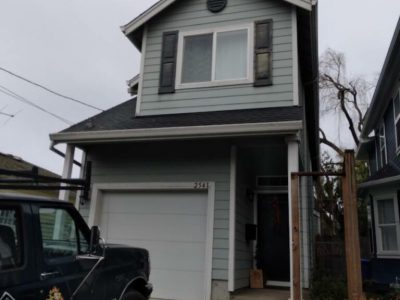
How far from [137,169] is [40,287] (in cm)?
490

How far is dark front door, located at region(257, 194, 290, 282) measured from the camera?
8441 mm

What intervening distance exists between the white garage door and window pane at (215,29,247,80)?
2.51 meters

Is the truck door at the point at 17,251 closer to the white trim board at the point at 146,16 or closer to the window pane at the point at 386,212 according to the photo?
the white trim board at the point at 146,16

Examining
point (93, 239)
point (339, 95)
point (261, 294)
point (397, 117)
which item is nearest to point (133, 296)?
point (93, 239)

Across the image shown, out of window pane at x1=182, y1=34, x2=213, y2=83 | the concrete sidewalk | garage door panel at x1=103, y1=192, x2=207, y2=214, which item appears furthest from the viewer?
window pane at x1=182, y1=34, x2=213, y2=83

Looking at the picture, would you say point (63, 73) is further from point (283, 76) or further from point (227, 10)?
point (283, 76)

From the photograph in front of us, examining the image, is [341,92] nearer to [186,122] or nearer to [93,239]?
[186,122]

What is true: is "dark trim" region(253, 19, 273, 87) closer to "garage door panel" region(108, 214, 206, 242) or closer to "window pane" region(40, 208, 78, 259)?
"garage door panel" region(108, 214, 206, 242)

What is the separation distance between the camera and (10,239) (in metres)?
3.16

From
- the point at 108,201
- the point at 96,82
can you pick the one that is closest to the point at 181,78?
the point at 108,201

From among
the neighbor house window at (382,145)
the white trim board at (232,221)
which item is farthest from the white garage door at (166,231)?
the neighbor house window at (382,145)

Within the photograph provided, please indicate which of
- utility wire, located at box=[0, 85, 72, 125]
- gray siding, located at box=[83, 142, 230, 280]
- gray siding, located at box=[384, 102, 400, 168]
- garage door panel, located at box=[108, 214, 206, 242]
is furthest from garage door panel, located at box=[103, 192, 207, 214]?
gray siding, located at box=[384, 102, 400, 168]

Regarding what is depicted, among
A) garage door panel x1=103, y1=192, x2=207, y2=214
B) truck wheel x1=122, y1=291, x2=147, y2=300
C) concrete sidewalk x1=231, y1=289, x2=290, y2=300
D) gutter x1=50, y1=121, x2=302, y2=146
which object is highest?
gutter x1=50, y1=121, x2=302, y2=146

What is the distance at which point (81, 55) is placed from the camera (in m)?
16.7
